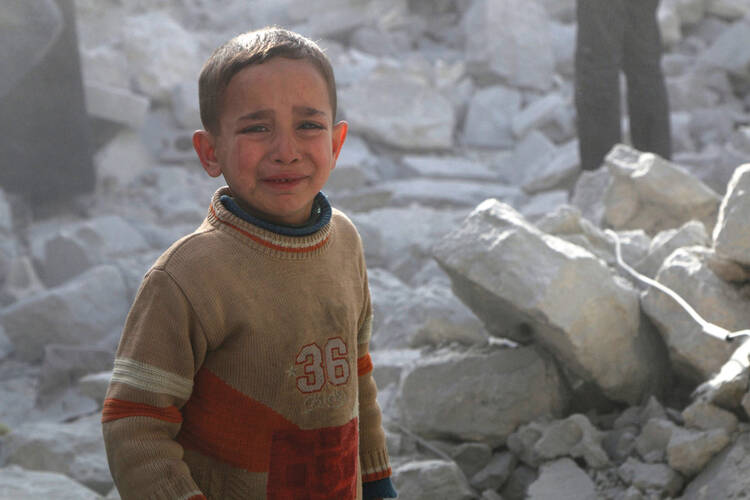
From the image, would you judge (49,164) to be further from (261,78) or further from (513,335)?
(261,78)

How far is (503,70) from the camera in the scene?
7945 mm

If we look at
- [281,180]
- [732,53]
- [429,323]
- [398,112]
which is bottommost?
[429,323]

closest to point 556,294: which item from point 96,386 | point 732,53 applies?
point 96,386

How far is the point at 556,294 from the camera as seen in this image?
82.7 inches

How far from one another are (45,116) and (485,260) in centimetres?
457

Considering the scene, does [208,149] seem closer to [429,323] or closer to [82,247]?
[429,323]

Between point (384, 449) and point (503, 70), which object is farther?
point (503, 70)

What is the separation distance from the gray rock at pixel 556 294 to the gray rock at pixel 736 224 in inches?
11.8

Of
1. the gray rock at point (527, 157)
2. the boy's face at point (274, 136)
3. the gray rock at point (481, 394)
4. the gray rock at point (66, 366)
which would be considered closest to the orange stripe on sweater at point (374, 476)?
the boy's face at point (274, 136)

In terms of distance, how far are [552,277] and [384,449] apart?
0.79m

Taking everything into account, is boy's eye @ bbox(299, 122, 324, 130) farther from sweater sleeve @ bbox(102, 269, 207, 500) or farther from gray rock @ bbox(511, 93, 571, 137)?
gray rock @ bbox(511, 93, 571, 137)

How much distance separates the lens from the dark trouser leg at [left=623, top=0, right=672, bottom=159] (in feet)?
13.0

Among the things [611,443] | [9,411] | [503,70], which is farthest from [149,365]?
[503,70]

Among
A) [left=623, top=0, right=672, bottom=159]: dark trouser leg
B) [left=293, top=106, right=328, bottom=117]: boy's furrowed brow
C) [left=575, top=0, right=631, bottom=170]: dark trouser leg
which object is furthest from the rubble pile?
[left=293, top=106, right=328, bottom=117]: boy's furrowed brow
